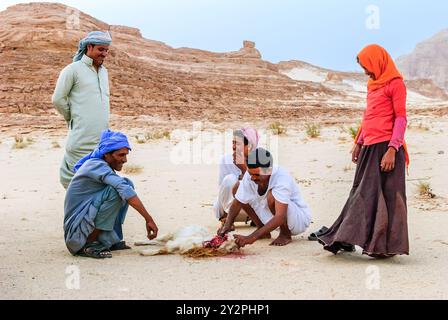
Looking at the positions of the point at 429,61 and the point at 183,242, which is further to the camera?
the point at 429,61

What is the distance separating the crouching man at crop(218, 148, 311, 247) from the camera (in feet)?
16.1

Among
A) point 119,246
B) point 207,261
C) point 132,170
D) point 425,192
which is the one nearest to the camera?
point 207,261

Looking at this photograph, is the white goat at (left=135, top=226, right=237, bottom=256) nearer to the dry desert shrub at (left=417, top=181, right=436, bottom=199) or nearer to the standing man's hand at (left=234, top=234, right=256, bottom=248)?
the standing man's hand at (left=234, top=234, right=256, bottom=248)

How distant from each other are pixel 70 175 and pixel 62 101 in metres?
0.63

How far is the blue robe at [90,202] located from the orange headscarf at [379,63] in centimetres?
189

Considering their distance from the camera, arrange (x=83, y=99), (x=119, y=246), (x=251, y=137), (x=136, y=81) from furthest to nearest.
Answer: (x=136, y=81) → (x=251, y=137) → (x=83, y=99) → (x=119, y=246)

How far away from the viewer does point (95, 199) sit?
470 cm

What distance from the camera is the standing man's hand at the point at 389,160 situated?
14.7 feet

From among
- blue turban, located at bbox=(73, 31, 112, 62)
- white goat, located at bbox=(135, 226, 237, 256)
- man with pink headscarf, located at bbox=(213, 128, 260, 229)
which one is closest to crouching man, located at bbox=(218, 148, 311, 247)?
man with pink headscarf, located at bbox=(213, 128, 260, 229)

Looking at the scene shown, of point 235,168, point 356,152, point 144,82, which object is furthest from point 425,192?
point 144,82

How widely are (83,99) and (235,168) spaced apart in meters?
1.50

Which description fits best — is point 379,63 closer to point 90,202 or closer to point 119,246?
point 90,202
